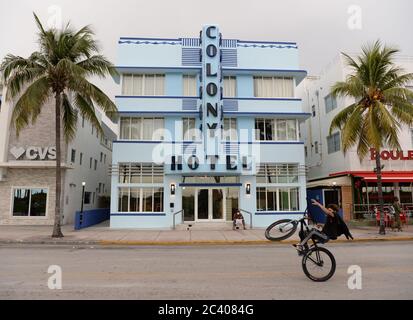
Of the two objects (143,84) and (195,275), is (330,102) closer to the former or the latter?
(143,84)

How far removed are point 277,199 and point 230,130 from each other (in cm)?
572

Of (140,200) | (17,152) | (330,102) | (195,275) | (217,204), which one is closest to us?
(195,275)

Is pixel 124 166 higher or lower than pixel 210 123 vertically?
lower

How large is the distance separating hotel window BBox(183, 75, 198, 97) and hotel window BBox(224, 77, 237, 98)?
2.12m

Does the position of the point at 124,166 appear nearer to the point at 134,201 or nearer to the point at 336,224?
the point at 134,201

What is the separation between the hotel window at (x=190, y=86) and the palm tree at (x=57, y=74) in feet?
20.8

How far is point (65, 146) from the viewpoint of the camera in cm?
2358

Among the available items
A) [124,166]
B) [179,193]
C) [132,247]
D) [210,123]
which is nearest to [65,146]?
[124,166]

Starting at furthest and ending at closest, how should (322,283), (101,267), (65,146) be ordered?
(65,146), (101,267), (322,283)

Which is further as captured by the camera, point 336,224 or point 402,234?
point 402,234

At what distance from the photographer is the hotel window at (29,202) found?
22922 mm

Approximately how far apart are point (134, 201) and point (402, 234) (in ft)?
52.0

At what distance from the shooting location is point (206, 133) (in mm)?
21719

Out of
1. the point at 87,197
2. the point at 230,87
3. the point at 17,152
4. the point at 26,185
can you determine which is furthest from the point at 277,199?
the point at 17,152
